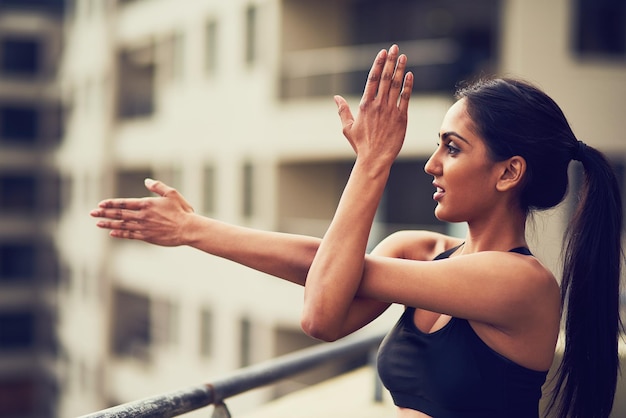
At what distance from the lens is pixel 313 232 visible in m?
17.8

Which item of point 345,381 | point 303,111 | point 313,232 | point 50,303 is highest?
point 303,111

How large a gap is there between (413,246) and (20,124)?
39.0 metres

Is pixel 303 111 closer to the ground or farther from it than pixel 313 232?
farther from it

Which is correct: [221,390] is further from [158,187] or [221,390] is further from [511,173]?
[511,173]

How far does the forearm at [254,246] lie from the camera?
226 cm

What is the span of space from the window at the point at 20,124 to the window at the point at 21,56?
1.46 meters

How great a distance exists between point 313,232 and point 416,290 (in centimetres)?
1571

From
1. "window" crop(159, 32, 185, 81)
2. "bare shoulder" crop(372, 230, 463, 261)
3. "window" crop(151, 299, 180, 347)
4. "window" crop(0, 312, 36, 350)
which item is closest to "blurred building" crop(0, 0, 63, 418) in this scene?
"window" crop(0, 312, 36, 350)

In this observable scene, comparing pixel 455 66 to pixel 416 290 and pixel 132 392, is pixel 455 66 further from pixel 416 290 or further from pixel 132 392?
pixel 132 392

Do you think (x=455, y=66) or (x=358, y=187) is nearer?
(x=358, y=187)

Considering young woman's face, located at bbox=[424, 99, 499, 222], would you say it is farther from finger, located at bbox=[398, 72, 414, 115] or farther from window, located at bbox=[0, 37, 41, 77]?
window, located at bbox=[0, 37, 41, 77]

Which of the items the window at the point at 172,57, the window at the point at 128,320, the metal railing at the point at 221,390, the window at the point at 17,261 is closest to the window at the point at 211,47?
the window at the point at 172,57

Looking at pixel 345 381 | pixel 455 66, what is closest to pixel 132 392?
pixel 455 66

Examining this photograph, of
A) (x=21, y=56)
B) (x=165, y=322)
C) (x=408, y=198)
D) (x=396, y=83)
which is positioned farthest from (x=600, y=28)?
(x=21, y=56)
